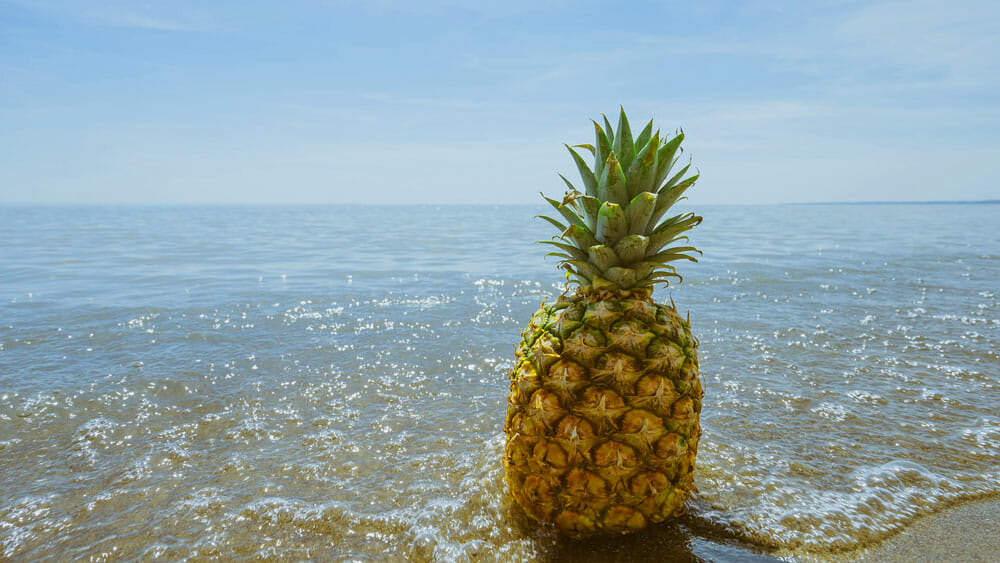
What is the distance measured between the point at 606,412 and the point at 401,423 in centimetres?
270

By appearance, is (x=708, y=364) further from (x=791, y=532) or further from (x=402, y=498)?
(x=402, y=498)

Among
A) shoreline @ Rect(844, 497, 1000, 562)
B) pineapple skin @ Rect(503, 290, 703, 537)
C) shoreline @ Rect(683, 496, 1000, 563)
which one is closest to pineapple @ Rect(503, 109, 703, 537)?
pineapple skin @ Rect(503, 290, 703, 537)

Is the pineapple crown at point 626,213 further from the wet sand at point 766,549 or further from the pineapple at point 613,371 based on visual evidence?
the wet sand at point 766,549

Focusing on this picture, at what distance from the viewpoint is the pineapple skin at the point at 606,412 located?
2.83 meters

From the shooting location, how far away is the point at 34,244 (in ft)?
72.3

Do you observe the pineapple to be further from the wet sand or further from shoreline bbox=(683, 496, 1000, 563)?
shoreline bbox=(683, 496, 1000, 563)

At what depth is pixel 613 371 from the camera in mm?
2814

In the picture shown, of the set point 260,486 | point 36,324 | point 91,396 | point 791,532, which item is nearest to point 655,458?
point 791,532

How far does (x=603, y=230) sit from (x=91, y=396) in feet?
18.0

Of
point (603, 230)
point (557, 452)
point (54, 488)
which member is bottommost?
point (54, 488)

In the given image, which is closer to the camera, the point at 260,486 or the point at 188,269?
the point at 260,486

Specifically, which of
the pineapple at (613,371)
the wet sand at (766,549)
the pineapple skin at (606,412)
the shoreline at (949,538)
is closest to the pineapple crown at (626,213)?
the pineapple at (613,371)

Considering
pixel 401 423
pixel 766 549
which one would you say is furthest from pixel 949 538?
pixel 401 423

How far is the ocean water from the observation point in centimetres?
331
